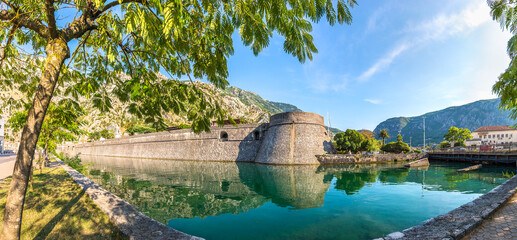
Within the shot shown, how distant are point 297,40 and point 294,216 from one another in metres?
7.86

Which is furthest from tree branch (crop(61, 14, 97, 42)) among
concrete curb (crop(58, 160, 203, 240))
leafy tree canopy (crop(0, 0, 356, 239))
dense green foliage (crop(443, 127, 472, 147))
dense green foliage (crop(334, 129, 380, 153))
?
dense green foliage (crop(443, 127, 472, 147))

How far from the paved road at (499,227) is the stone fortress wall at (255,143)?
22588mm

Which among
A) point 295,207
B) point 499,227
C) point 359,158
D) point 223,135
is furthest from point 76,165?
point 359,158

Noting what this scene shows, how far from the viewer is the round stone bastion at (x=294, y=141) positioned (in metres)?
28.9

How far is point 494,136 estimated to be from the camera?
76250 millimetres

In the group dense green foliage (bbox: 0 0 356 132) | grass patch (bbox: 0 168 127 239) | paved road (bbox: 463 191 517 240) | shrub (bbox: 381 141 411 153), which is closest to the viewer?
dense green foliage (bbox: 0 0 356 132)

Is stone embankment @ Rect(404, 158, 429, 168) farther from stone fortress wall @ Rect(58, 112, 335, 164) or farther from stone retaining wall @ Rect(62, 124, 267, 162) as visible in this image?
stone retaining wall @ Rect(62, 124, 267, 162)

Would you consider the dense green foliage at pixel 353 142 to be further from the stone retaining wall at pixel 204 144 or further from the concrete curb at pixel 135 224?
the concrete curb at pixel 135 224

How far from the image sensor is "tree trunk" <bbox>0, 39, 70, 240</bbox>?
10.4ft

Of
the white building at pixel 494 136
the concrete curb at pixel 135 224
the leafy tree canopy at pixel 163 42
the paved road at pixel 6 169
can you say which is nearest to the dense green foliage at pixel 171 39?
the leafy tree canopy at pixel 163 42

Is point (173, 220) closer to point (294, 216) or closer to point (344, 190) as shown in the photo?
point (294, 216)

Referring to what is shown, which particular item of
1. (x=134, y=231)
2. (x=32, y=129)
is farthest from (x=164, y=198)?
(x=32, y=129)

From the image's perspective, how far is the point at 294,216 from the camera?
8.62 m

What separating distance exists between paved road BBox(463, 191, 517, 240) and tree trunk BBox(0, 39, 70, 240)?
352 inches
